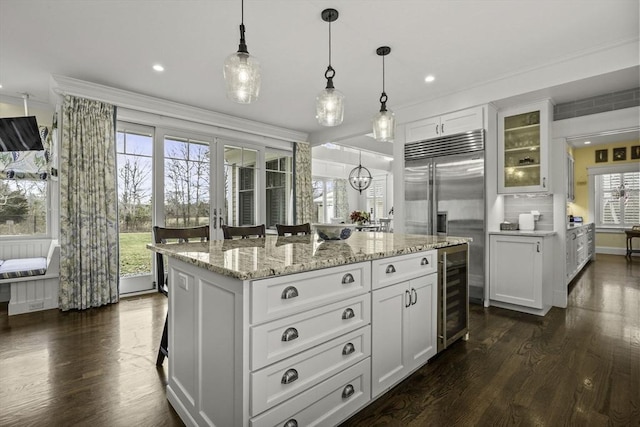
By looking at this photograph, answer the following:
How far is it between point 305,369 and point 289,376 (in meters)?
0.09

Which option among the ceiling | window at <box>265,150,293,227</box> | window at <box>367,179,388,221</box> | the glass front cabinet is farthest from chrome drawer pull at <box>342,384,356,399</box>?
window at <box>367,179,388,221</box>

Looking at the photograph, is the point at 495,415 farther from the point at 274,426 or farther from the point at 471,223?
the point at 471,223

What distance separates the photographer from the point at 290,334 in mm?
1304

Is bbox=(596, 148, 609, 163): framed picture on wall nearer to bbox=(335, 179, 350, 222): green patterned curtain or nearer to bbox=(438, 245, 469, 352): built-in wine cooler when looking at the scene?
bbox=(335, 179, 350, 222): green patterned curtain

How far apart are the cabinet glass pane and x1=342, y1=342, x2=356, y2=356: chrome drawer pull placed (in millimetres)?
3297

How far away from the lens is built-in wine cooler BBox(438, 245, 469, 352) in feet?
7.50

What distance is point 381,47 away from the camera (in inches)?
114

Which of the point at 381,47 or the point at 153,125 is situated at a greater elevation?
the point at 381,47

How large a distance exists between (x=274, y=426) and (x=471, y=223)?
333 centimetres

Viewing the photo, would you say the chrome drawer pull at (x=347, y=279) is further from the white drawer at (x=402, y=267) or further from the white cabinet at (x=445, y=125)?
the white cabinet at (x=445, y=125)

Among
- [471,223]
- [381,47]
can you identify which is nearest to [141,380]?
[381,47]

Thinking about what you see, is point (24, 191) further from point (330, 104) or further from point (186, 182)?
point (330, 104)

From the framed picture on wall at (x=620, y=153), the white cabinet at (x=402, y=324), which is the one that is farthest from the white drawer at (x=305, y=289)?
the framed picture on wall at (x=620, y=153)

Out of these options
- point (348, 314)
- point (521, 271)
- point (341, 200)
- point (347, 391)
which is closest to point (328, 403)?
point (347, 391)
